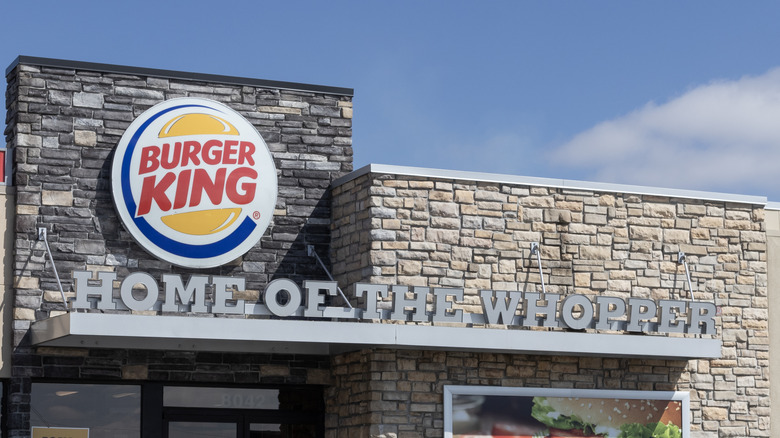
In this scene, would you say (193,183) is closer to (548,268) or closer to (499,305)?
(499,305)

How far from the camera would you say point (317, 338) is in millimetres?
17375

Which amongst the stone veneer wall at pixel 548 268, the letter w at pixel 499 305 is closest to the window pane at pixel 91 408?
the stone veneer wall at pixel 548 268

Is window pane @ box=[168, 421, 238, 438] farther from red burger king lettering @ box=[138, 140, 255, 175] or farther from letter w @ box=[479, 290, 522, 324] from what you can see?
letter w @ box=[479, 290, 522, 324]

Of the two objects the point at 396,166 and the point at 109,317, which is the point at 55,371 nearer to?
the point at 109,317

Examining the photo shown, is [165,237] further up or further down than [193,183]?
further down

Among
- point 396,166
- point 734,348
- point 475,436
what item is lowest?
point 475,436

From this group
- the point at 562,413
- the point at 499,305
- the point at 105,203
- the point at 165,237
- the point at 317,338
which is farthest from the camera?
the point at 562,413

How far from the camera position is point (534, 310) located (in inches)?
729

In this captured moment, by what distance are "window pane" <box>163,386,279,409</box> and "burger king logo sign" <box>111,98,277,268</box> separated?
194cm

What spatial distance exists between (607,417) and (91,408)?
7.90m

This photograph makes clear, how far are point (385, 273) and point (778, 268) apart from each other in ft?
23.6

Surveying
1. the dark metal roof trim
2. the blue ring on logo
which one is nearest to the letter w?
the blue ring on logo

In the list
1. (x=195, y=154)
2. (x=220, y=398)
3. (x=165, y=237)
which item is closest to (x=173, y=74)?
(x=195, y=154)

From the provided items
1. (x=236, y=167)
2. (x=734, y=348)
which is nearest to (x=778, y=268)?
(x=734, y=348)
